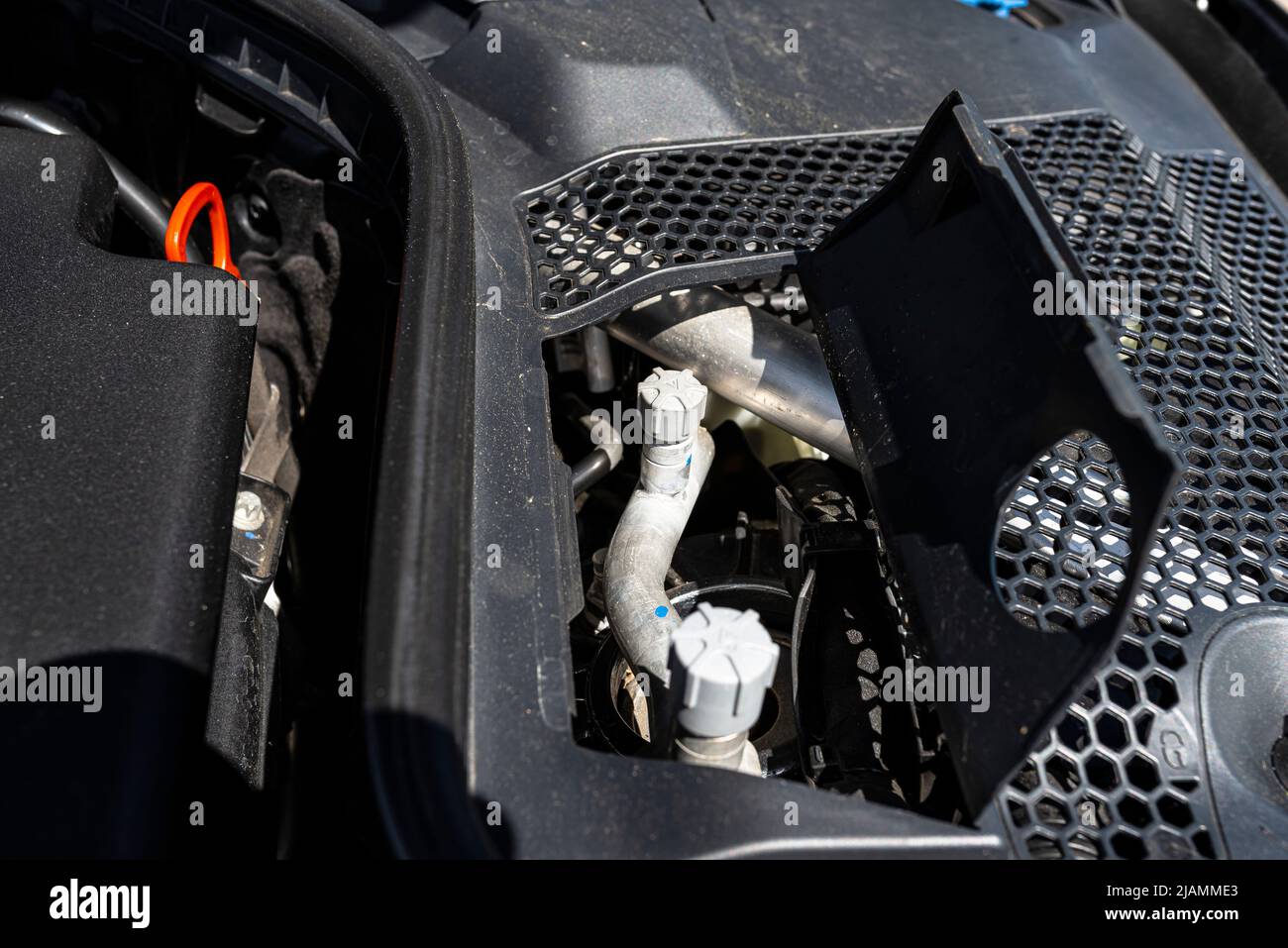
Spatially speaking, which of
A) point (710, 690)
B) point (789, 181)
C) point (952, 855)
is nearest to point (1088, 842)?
point (952, 855)

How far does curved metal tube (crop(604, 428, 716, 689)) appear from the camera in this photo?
35.2 inches

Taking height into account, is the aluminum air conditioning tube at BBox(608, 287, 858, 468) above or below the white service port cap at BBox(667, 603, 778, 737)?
above

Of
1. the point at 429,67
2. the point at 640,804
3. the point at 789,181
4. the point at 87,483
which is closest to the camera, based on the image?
the point at 640,804

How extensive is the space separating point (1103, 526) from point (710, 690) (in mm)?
415

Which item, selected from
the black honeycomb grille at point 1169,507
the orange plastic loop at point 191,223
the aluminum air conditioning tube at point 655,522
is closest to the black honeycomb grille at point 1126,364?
the black honeycomb grille at point 1169,507

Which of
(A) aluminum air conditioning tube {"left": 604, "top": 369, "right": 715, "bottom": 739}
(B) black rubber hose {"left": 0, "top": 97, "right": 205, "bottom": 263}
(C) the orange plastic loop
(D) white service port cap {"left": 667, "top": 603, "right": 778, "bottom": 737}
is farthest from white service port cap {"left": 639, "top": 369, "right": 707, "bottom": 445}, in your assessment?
(B) black rubber hose {"left": 0, "top": 97, "right": 205, "bottom": 263}

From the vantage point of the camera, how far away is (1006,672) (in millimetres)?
690

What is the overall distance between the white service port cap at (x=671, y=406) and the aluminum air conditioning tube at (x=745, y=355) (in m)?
0.10

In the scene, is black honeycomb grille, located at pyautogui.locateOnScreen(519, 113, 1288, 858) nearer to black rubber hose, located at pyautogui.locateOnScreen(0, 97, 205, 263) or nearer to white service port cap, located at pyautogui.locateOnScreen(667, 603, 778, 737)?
white service port cap, located at pyautogui.locateOnScreen(667, 603, 778, 737)

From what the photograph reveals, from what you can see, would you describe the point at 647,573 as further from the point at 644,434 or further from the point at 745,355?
the point at 745,355

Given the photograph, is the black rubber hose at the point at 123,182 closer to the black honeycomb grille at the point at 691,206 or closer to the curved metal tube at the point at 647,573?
the black honeycomb grille at the point at 691,206

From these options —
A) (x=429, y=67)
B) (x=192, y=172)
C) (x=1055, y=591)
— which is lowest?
(x=1055, y=591)

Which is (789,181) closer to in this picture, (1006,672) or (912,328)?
(912,328)

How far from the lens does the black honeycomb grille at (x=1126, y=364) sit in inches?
29.3
